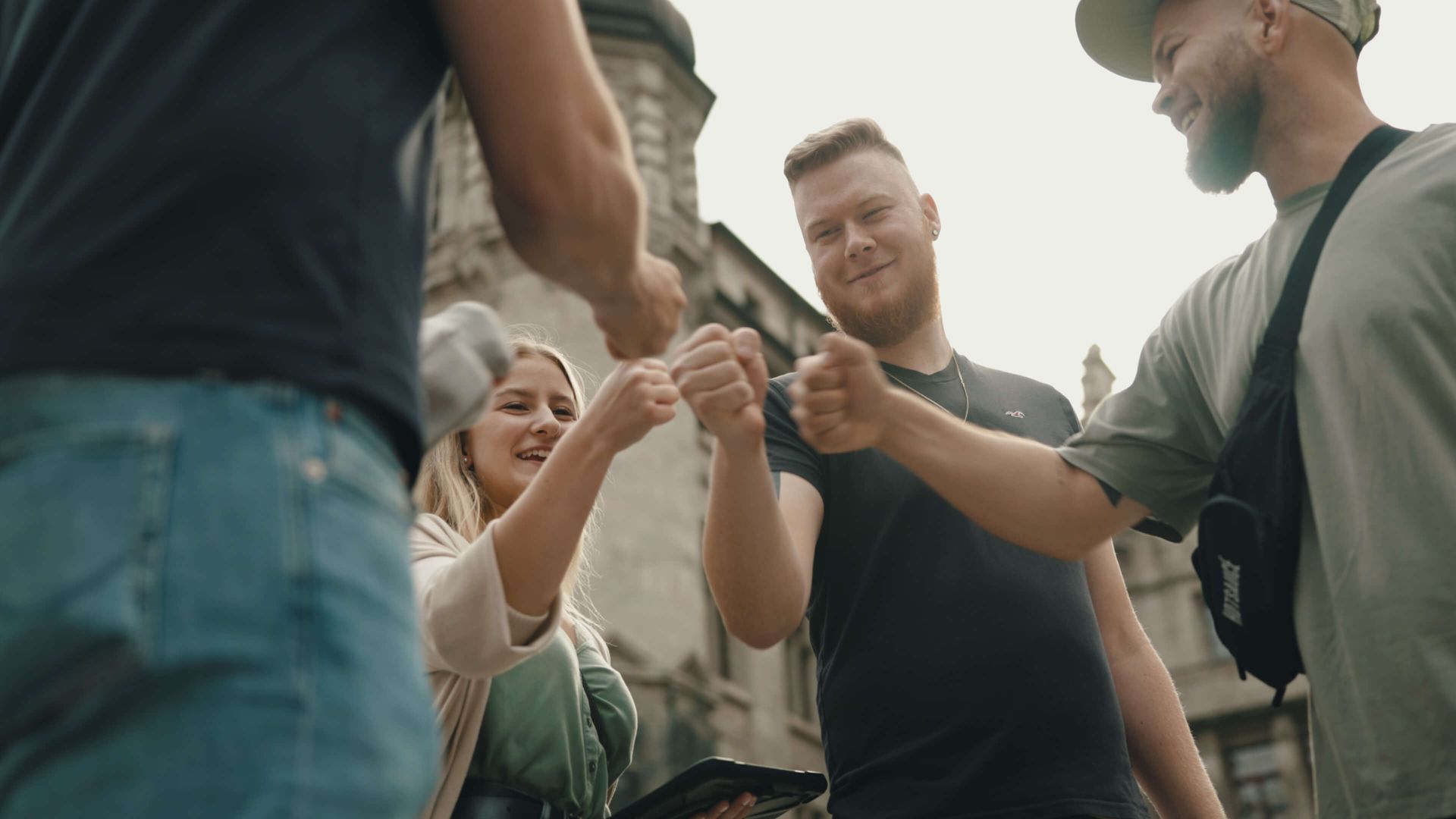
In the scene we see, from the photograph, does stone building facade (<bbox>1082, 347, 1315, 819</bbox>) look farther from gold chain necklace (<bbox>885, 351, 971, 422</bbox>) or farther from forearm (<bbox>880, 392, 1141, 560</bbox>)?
forearm (<bbox>880, 392, 1141, 560</bbox>)

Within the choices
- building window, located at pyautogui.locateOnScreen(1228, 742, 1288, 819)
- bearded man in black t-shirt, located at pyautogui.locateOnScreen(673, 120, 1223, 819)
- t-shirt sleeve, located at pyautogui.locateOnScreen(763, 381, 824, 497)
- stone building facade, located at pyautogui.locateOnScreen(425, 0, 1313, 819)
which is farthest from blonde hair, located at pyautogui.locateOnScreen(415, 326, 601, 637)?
building window, located at pyautogui.locateOnScreen(1228, 742, 1288, 819)

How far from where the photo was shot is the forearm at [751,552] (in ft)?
9.04

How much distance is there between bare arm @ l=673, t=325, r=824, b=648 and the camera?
8.69 feet

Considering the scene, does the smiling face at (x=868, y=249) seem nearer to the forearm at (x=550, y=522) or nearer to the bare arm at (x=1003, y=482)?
the bare arm at (x=1003, y=482)

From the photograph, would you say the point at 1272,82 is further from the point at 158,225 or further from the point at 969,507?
the point at 158,225

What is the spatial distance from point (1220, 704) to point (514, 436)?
29587 millimetres

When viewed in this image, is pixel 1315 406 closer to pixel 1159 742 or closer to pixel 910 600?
pixel 910 600

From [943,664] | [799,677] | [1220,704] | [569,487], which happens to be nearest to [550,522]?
[569,487]

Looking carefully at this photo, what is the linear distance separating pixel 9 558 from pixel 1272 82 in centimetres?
246

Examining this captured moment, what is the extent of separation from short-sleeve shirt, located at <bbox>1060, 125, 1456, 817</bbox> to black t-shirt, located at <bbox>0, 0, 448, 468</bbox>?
1.59 m

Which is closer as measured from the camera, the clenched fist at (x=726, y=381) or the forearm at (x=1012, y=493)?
the clenched fist at (x=726, y=381)

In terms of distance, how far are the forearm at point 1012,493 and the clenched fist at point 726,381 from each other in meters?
0.29

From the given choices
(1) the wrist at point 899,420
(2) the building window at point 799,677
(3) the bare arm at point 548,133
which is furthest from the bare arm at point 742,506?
(2) the building window at point 799,677

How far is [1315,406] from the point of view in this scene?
233 cm
